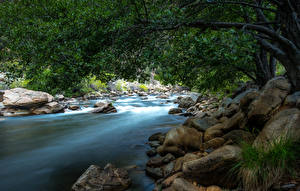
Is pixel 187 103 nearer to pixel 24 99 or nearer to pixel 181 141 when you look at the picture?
pixel 181 141

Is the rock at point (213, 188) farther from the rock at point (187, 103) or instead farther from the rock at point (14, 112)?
the rock at point (14, 112)

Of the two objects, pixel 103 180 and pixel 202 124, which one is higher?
pixel 202 124

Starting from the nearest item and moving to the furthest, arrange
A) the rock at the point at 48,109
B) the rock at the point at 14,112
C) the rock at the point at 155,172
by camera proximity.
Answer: the rock at the point at 155,172, the rock at the point at 14,112, the rock at the point at 48,109

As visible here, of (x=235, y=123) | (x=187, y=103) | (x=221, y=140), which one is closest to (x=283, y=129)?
(x=221, y=140)

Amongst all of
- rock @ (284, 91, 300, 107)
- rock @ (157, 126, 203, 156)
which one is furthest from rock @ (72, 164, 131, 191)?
rock @ (284, 91, 300, 107)

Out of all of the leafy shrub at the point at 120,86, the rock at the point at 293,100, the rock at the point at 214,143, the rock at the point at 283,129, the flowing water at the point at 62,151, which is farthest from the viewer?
the leafy shrub at the point at 120,86

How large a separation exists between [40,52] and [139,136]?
655 centimetres

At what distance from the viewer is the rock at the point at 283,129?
3831mm

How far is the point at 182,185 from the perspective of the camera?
13.2ft

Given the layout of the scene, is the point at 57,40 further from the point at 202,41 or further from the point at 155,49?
the point at 202,41

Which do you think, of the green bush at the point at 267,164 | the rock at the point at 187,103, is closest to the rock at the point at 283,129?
the green bush at the point at 267,164

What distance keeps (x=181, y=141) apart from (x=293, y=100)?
3498 millimetres

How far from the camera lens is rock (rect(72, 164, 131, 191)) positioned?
463 centimetres

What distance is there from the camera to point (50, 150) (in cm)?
880
